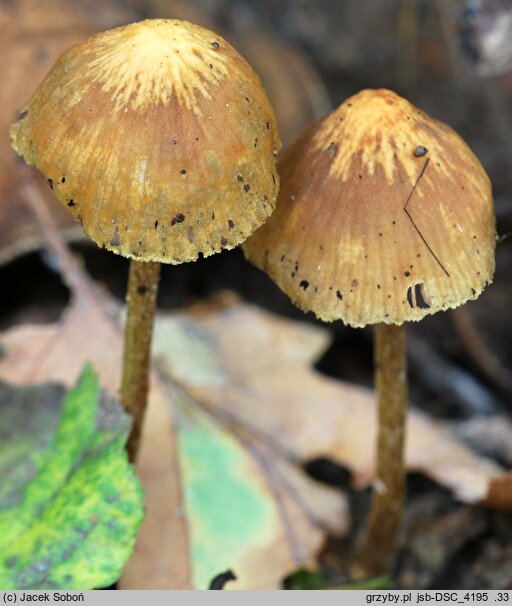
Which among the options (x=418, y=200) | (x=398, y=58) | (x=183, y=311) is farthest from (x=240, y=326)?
(x=398, y=58)

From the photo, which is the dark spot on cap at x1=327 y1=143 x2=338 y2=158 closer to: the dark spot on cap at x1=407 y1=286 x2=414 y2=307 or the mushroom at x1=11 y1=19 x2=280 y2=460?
the mushroom at x1=11 y1=19 x2=280 y2=460

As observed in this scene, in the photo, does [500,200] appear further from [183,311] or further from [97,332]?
[97,332]

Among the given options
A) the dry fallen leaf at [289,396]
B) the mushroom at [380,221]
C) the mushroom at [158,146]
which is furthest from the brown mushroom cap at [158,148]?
the dry fallen leaf at [289,396]

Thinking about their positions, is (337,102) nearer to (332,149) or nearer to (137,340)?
(332,149)

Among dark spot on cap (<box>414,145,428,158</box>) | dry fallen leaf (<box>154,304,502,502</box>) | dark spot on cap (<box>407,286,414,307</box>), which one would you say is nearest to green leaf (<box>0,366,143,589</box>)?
dry fallen leaf (<box>154,304,502,502</box>)

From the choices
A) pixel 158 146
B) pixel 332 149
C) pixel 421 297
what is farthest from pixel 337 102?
pixel 158 146
